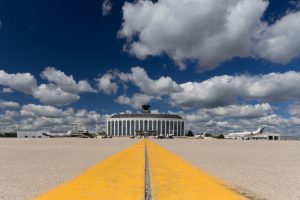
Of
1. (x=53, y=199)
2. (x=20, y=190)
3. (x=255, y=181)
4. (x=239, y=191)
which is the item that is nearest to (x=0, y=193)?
(x=20, y=190)

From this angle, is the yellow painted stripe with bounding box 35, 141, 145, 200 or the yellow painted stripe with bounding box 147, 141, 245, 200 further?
the yellow painted stripe with bounding box 147, 141, 245, 200

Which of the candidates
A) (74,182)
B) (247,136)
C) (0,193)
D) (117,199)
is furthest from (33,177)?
(247,136)

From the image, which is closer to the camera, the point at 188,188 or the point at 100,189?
the point at 100,189

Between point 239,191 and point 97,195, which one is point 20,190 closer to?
point 97,195

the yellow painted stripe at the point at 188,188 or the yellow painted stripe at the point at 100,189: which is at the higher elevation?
the yellow painted stripe at the point at 100,189

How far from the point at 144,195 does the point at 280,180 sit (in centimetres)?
723

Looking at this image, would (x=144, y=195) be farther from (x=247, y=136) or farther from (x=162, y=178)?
(x=247, y=136)

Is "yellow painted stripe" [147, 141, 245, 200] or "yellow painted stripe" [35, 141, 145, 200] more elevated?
"yellow painted stripe" [35, 141, 145, 200]

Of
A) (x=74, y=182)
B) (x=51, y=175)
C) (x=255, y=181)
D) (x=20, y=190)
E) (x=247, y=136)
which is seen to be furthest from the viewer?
(x=247, y=136)

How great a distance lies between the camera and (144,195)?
33.8 ft

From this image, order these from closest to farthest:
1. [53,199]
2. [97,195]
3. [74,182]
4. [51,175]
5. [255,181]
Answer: [53,199] → [97,195] → [74,182] → [255,181] → [51,175]

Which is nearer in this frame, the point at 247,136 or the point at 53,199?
the point at 53,199

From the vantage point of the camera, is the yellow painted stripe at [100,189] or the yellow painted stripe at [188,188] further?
the yellow painted stripe at [188,188]

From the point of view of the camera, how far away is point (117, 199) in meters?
9.66
